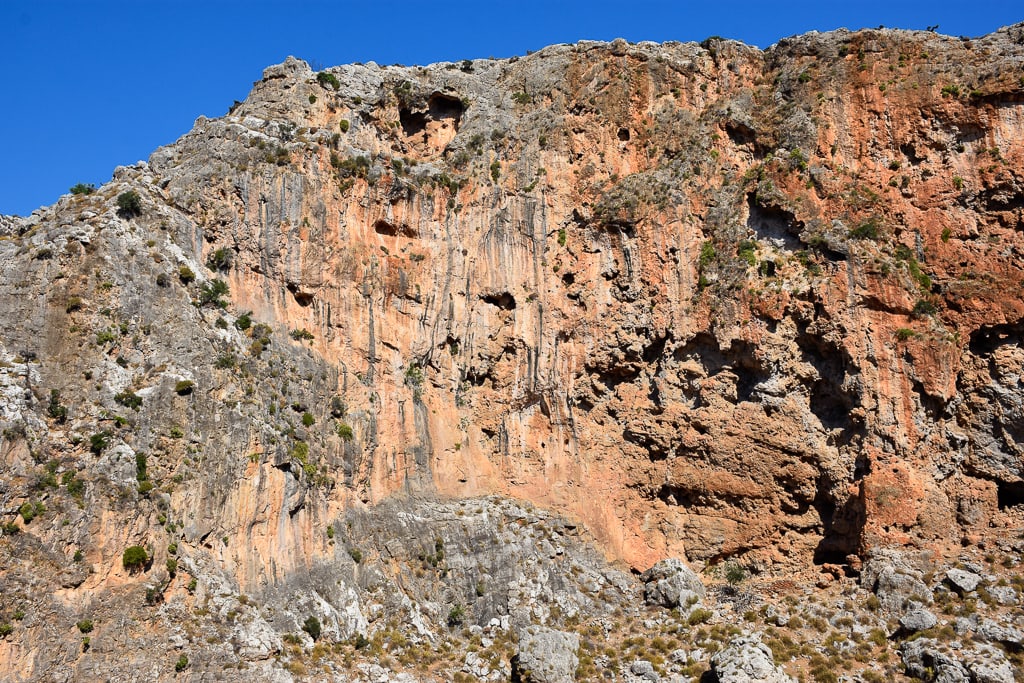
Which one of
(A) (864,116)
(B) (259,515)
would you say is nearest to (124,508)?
(B) (259,515)

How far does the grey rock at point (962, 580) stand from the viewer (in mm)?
33094

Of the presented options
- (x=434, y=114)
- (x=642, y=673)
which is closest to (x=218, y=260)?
(x=434, y=114)

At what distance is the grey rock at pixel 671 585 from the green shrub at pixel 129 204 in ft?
77.4

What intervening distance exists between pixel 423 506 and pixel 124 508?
10929 millimetres

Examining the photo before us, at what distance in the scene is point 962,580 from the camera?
109 feet

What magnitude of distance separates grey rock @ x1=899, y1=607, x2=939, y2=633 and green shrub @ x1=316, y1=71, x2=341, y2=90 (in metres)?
30.9

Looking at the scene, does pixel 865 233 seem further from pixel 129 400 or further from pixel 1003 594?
pixel 129 400

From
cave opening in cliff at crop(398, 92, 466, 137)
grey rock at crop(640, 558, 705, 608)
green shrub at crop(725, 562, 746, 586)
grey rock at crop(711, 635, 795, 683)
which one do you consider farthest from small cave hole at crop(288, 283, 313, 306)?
grey rock at crop(711, 635, 795, 683)

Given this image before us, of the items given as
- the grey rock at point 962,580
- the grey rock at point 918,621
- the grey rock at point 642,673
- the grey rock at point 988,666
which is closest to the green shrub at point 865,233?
the grey rock at point 962,580

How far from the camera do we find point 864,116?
134 feet

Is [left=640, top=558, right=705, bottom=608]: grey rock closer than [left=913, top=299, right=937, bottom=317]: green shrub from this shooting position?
Yes

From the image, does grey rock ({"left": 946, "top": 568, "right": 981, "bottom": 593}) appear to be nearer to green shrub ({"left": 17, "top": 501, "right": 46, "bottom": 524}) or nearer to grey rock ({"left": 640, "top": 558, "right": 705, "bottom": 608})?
grey rock ({"left": 640, "top": 558, "right": 705, "bottom": 608})

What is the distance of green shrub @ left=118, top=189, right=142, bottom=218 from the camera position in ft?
117

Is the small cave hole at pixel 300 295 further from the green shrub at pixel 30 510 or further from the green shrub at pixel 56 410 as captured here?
the green shrub at pixel 30 510
